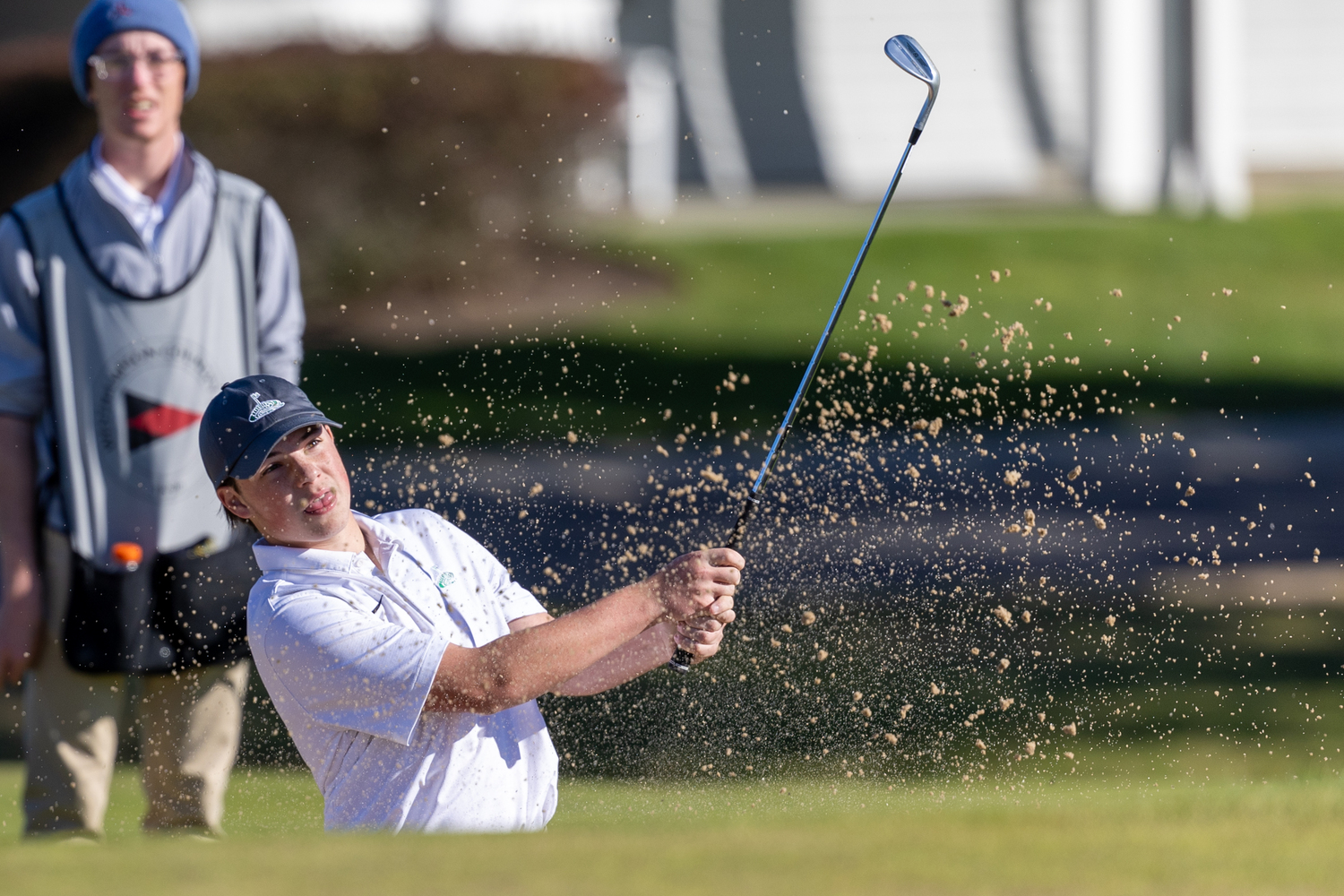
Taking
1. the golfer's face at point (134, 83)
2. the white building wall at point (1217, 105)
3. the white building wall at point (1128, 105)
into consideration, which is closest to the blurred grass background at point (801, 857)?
the golfer's face at point (134, 83)

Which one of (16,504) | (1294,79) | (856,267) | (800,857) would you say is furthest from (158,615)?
(1294,79)

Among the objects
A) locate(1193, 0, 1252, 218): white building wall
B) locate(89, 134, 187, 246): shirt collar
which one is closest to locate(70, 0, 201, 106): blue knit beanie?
locate(89, 134, 187, 246): shirt collar

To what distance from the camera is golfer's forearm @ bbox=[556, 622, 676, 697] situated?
347cm

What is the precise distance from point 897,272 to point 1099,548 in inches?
352

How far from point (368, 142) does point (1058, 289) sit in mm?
6577

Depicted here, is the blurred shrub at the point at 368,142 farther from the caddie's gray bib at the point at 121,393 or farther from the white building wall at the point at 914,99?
the white building wall at the point at 914,99

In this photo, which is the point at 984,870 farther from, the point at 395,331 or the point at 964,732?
the point at 395,331

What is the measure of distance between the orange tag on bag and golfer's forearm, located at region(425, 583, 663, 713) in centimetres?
144

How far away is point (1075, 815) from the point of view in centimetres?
307

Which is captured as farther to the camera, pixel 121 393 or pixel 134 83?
pixel 134 83

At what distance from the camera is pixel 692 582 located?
3.12 meters

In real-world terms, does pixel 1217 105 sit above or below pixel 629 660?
above

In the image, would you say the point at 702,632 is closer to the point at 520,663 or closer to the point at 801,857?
the point at 520,663

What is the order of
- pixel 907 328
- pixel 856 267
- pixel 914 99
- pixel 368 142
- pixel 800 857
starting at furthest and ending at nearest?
1. pixel 914 99
2. pixel 907 328
3. pixel 368 142
4. pixel 856 267
5. pixel 800 857
